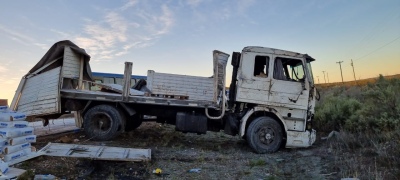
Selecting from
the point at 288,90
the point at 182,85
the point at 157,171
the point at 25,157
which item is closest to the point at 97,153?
the point at 25,157

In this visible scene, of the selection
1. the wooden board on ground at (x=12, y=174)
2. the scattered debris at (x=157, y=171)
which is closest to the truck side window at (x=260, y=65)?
the scattered debris at (x=157, y=171)

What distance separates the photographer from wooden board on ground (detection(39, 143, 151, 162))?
6234mm

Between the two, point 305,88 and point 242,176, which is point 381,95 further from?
point 242,176

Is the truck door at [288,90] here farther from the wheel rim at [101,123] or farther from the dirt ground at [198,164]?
the wheel rim at [101,123]

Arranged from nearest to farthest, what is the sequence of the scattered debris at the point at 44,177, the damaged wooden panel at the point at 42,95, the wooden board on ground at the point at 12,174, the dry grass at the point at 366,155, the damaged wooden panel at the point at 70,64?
the wooden board on ground at the point at 12,174 < the scattered debris at the point at 44,177 < the dry grass at the point at 366,155 < the damaged wooden panel at the point at 42,95 < the damaged wooden panel at the point at 70,64

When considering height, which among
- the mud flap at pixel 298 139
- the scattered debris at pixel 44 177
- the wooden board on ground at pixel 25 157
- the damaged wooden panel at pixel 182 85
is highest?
the damaged wooden panel at pixel 182 85

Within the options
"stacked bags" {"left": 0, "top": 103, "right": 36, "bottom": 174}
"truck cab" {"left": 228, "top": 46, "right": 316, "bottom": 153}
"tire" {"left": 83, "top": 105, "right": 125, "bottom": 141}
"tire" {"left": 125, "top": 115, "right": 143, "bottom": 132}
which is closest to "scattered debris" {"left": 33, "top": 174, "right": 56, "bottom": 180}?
"stacked bags" {"left": 0, "top": 103, "right": 36, "bottom": 174}

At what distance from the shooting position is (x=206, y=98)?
27.3 feet

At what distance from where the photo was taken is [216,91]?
8.14 m

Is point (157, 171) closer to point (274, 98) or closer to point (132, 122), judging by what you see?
point (274, 98)

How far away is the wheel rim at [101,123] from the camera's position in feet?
27.5

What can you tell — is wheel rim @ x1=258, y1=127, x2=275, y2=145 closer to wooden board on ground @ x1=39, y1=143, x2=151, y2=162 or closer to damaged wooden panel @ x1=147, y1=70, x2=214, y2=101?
damaged wooden panel @ x1=147, y1=70, x2=214, y2=101

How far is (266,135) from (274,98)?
0.97 meters

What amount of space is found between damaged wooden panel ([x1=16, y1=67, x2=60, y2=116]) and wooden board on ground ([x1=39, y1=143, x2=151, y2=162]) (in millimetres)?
1542
